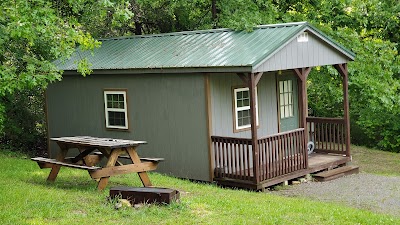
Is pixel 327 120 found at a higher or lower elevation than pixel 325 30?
lower

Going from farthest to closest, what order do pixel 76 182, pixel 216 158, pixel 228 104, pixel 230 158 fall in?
1. pixel 228 104
2. pixel 216 158
3. pixel 230 158
4. pixel 76 182

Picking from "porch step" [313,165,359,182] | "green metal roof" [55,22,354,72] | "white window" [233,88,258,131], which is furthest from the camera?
"porch step" [313,165,359,182]

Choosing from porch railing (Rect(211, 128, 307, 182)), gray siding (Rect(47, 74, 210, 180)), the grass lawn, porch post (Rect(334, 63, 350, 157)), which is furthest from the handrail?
the grass lawn

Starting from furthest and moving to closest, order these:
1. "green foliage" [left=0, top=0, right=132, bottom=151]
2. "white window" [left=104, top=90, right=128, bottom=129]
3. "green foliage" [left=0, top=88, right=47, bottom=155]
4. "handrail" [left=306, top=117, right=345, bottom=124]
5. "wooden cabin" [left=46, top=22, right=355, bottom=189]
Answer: "green foliage" [left=0, top=88, right=47, bottom=155], "handrail" [left=306, top=117, right=345, bottom=124], "white window" [left=104, top=90, right=128, bottom=129], "wooden cabin" [left=46, top=22, right=355, bottom=189], "green foliage" [left=0, top=0, right=132, bottom=151]

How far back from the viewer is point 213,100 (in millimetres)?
13273

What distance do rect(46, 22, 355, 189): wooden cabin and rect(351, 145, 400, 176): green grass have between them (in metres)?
1.93

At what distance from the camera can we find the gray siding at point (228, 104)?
1337cm

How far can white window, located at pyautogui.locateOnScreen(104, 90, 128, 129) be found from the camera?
14938mm

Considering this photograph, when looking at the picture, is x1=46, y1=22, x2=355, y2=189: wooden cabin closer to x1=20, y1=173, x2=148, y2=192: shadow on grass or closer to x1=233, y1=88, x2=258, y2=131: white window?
x1=233, y1=88, x2=258, y2=131: white window

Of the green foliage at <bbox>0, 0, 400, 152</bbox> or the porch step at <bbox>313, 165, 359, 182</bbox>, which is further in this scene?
the green foliage at <bbox>0, 0, 400, 152</bbox>

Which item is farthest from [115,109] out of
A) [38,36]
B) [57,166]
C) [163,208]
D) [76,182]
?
[163,208]

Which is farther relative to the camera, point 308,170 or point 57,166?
point 308,170

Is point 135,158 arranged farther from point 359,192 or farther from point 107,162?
point 359,192

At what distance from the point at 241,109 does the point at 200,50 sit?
1670 millimetres
